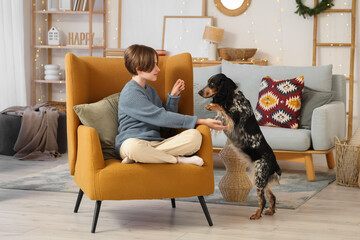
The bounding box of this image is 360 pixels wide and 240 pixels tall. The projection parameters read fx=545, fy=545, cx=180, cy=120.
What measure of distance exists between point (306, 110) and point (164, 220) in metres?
1.72

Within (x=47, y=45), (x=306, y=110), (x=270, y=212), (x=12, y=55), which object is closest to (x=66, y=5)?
(x=47, y=45)

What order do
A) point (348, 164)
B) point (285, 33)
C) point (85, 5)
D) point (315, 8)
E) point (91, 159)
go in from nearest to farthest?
point (91, 159)
point (348, 164)
point (315, 8)
point (285, 33)
point (85, 5)

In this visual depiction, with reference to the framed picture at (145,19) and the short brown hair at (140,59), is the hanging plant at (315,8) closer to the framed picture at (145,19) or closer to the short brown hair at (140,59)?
the framed picture at (145,19)

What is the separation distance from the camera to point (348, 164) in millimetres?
3807

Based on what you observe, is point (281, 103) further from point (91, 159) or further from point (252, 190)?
point (91, 159)

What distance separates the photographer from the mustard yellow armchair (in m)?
2.60

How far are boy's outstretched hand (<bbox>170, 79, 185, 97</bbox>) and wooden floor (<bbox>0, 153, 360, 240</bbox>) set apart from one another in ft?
2.23

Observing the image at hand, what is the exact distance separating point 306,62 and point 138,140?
145 inches

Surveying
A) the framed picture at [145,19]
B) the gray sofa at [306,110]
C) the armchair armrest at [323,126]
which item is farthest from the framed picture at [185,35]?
the armchair armrest at [323,126]

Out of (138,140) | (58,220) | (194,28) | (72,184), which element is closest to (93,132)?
(138,140)

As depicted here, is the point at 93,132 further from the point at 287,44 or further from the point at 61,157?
the point at 287,44

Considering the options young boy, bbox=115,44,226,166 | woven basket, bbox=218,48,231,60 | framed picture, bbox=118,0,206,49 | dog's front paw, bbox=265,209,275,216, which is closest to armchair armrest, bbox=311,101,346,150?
dog's front paw, bbox=265,209,275,216

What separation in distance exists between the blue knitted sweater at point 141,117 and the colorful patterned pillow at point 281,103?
149 centimetres

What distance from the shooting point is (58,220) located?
114 inches
